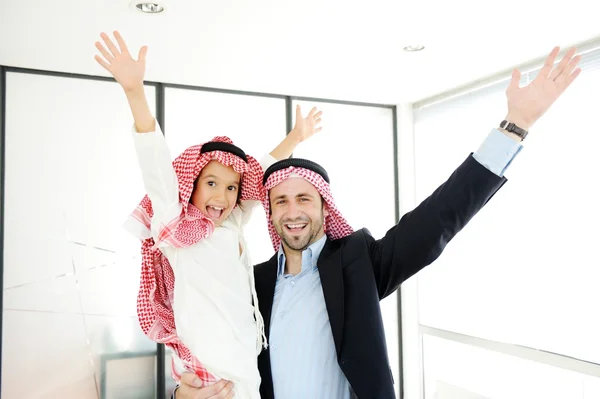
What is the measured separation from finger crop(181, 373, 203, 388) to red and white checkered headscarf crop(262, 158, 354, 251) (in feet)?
1.99

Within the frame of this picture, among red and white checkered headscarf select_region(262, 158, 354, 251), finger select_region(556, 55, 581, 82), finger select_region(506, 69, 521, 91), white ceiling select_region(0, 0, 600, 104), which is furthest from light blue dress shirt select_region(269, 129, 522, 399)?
white ceiling select_region(0, 0, 600, 104)

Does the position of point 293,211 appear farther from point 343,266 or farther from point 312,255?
→ point 343,266

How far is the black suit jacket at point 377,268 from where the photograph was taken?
1629 millimetres

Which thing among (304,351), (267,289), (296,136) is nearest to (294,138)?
(296,136)

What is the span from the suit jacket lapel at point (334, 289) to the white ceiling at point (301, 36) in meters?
1.22

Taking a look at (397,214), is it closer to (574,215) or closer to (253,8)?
(574,215)

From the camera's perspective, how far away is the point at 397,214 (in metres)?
4.44

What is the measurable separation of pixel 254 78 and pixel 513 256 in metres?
1.98

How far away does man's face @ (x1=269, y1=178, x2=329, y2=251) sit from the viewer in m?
1.92

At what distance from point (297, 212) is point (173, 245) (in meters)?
0.46

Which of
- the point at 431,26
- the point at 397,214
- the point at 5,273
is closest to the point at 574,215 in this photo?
the point at 431,26

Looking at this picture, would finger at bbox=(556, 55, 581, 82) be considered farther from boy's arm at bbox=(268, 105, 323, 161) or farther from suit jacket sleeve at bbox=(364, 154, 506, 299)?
Answer: boy's arm at bbox=(268, 105, 323, 161)

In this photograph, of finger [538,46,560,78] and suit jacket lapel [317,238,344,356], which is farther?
suit jacket lapel [317,238,344,356]

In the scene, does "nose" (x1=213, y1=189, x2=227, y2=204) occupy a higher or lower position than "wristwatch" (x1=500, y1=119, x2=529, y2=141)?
lower
